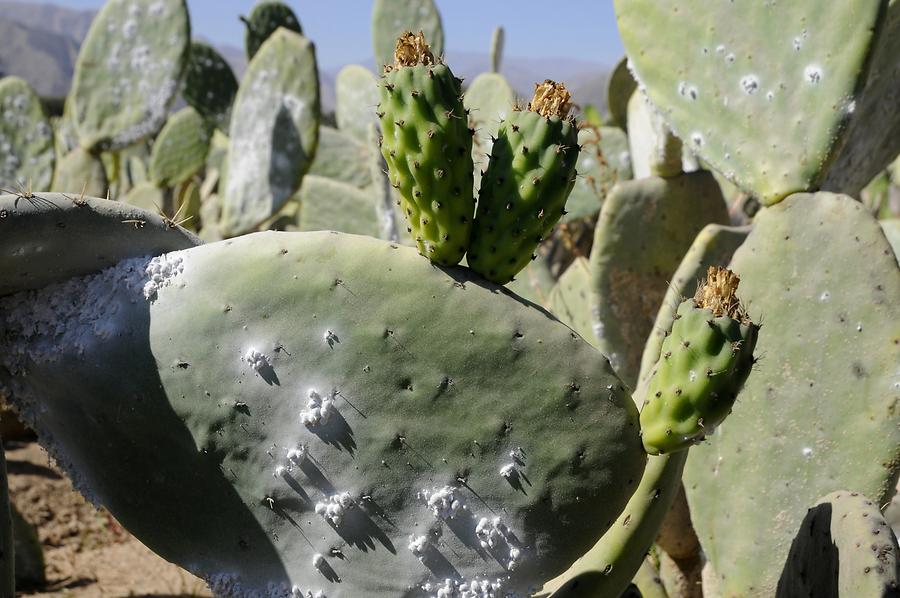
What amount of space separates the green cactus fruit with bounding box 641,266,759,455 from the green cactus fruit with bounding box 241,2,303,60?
4.49m

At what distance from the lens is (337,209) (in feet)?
11.6

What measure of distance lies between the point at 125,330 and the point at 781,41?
1355mm

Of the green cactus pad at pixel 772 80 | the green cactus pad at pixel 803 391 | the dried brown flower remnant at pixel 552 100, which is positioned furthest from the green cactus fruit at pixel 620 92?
the dried brown flower remnant at pixel 552 100

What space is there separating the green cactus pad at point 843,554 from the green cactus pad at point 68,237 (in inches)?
41.4

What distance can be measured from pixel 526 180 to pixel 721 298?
28cm

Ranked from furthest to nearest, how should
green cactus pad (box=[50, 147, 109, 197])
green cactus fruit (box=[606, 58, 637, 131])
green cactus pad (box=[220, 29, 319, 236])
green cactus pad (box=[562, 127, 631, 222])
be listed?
1. green cactus fruit (box=[606, 58, 637, 131])
2. green cactus pad (box=[50, 147, 109, 197])
3. green cactus pad (box=[220, 29, 319, 236])
4. green cactus pad (box=[562, 127, 631, 222])

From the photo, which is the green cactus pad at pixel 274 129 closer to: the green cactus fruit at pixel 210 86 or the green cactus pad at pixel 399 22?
the green cactus pad at pixel 399 22

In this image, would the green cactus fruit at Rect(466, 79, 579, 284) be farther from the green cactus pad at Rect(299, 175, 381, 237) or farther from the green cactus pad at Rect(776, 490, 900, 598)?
the green cactus pad at Rect(299, 175, 381, 237)

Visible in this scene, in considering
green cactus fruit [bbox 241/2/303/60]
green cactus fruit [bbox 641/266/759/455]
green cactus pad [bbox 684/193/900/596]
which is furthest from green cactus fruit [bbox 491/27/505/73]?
green cactus fruit [bbox 641/266/759/455]

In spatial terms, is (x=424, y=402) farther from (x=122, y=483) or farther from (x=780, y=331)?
(x=780, y=331)

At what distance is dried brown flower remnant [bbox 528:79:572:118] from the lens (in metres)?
1.10

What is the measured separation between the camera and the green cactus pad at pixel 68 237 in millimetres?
1089

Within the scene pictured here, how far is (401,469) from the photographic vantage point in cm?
118

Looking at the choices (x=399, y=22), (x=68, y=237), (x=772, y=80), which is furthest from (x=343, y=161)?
(x=68, y=237)
